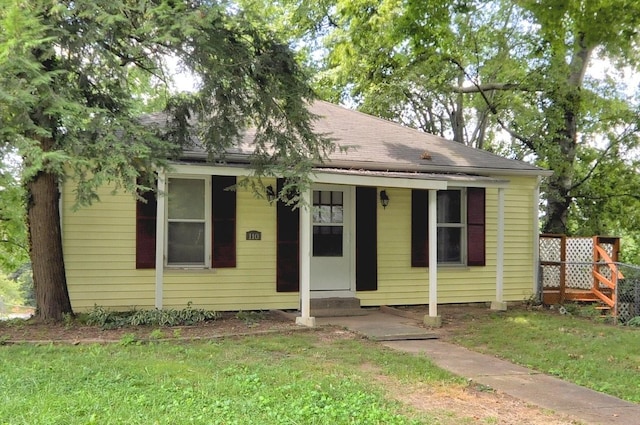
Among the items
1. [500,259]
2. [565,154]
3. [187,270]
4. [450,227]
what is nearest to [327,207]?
[450,227]

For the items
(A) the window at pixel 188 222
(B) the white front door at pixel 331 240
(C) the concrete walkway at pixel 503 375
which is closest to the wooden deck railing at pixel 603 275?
(C) the concrete walkway at pixel 503 375

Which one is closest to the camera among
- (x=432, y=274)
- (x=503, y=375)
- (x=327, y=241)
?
(x=503, y=375)

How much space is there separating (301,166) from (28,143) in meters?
3.29

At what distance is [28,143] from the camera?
18.6 feet

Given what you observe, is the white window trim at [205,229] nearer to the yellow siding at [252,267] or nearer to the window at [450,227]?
the yellow siding at [252,267]

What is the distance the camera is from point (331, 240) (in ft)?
34.4

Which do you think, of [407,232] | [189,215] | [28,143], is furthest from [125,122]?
[407,232]

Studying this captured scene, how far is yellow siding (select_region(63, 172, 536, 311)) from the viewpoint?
9242 millimetres

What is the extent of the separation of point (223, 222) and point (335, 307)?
2.40 meters

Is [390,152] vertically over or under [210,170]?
over

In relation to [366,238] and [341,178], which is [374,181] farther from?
[366,238]

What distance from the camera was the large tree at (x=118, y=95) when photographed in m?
5.79

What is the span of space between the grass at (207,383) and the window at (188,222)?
2.81m

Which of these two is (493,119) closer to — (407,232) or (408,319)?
(407,232)
